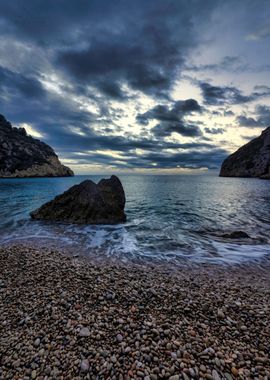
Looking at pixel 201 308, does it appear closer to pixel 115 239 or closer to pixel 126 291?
pixel 126 291

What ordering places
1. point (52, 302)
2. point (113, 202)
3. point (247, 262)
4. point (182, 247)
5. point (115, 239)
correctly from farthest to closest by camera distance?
point (113, 202)
point (115, 239)
point (182, 247)
point (247, 262)
point (52, 302)

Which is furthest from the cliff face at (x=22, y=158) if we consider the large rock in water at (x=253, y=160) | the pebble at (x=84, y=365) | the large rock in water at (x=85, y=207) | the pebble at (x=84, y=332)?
the large rock in water at (x=253, y=160)

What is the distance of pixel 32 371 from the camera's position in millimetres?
3586

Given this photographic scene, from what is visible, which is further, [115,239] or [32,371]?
[115,239]

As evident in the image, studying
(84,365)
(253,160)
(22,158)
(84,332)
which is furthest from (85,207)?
(253,160)

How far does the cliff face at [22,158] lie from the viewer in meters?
126

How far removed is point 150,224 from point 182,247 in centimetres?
644

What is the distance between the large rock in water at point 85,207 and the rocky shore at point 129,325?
10.1 m

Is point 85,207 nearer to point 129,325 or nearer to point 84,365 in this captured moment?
point 129,325

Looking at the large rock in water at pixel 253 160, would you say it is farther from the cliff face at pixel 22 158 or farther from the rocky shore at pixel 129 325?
the cliff face at pixel 22 158

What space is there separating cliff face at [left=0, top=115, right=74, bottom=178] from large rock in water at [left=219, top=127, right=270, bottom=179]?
165m

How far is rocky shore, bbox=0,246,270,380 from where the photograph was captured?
145 inches

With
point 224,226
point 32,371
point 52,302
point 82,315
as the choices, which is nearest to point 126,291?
point 82,315

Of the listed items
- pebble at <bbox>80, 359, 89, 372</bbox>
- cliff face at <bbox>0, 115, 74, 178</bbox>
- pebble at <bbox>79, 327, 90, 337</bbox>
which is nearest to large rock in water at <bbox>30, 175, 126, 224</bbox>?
pebble at <bbox>79, 327, 90, 337</bbox>
